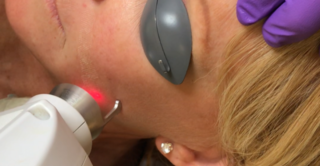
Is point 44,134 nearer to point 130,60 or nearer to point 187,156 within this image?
point 130,60

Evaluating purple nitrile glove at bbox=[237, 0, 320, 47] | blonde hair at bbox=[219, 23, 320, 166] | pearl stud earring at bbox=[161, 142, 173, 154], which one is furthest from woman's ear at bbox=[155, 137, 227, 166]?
purple nitrile glove at bbox=[237, 0, 320, 47]

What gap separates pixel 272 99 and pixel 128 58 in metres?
0.29

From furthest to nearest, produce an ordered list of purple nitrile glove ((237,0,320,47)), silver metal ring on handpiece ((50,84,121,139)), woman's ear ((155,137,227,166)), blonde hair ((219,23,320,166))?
woman's ear ((155,137,227,166)) < silver metal ring on handpiece ((50,84,121,139)) < blonde hair ((219,23,320,166)) < purple nitrile glove ((237,0,320,47))

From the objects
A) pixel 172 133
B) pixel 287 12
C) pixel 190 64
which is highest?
pixel 287 12

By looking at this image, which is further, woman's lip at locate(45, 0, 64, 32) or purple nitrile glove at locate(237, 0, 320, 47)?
woman's lip at locate(45, 0, 64, 32)

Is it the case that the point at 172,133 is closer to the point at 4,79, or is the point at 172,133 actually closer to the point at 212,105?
the point at 212,105

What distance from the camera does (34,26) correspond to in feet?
2.50

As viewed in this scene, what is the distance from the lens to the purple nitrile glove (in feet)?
1.45

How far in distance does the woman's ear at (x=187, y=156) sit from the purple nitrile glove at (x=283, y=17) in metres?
0.38

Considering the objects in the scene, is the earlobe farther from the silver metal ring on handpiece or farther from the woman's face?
the silver metal ring on handpiece

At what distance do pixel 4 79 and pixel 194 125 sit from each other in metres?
0.68

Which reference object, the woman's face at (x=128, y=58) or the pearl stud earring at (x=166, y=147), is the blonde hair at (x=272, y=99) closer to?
the woman's face at (x=128, y=58)

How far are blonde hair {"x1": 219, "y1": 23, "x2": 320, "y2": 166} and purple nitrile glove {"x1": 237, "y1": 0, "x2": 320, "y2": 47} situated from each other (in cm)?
4

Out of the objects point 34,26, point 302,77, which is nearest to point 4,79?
point 34,26
